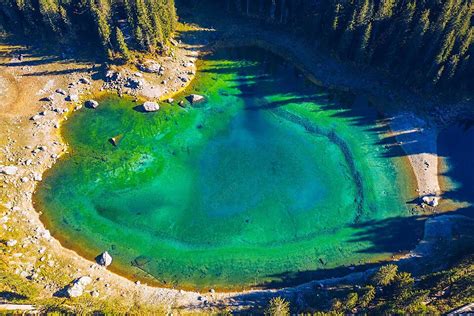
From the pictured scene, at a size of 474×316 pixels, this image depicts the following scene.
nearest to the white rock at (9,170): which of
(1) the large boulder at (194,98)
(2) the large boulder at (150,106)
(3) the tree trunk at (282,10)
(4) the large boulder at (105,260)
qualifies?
(4) the large boulder at (105,260)

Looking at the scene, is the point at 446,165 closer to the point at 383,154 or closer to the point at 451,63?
the point at 383,154

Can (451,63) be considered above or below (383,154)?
above

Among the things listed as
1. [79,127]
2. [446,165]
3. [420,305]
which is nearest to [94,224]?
[79,127]

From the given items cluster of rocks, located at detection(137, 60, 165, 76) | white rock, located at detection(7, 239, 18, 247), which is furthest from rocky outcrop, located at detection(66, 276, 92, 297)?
cluster of rocks, located at detection(137, 60, 165, 76)

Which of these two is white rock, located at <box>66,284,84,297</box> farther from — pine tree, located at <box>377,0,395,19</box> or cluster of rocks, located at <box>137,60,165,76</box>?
pine tree, located at <box>377,0,395,19</box>

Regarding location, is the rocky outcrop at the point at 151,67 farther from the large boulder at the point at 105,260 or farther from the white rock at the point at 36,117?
the large boulder at the point at 105,260

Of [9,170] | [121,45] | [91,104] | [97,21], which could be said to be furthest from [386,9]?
[9,170]

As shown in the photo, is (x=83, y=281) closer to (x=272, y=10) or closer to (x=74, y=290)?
(x=74, y=290)
